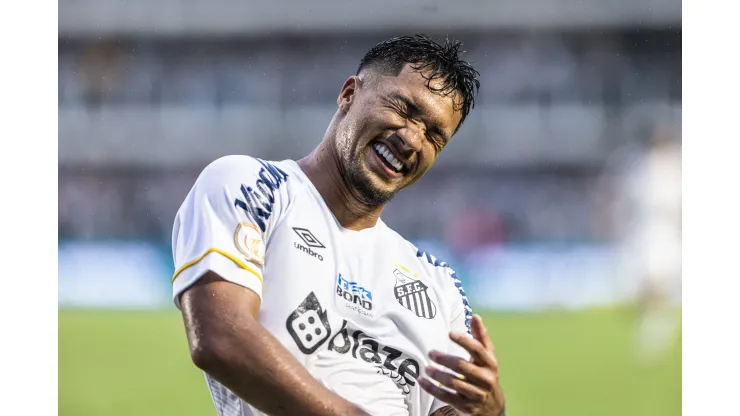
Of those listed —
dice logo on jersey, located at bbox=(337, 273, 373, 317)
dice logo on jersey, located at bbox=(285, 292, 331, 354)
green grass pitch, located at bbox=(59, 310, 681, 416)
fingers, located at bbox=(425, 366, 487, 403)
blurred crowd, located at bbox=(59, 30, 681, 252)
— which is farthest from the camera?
blurred crowd, located at bbox=(59, 30, 681, 252)

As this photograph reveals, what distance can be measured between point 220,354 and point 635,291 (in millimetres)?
3979

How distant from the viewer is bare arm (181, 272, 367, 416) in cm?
125

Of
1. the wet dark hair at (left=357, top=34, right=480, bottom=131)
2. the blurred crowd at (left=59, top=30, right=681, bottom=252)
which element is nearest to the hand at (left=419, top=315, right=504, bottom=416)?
the wet dark hair at (left=357, top=34, right=480, bottom=131)

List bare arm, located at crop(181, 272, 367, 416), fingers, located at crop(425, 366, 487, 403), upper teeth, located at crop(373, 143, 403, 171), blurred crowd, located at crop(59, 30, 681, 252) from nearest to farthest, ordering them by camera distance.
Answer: bare arm, located at crop(181, 272, 367, 416) → fingers, located at crop(425, 366, 487, 403) → upper teeth, located at crop(373, 143, 403, 171) → blurred crowd, located at crop(59, 30, 681, 252)

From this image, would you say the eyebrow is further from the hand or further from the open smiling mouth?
the hand

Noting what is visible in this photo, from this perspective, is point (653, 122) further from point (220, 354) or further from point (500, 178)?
point (220, 354)

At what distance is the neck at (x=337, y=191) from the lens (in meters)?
1.68

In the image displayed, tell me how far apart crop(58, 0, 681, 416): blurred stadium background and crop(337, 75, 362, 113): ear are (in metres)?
1.53

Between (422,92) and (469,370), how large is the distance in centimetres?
63

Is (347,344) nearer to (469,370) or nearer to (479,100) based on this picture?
(469,370)

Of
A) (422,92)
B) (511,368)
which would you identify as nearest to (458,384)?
(422,92)
